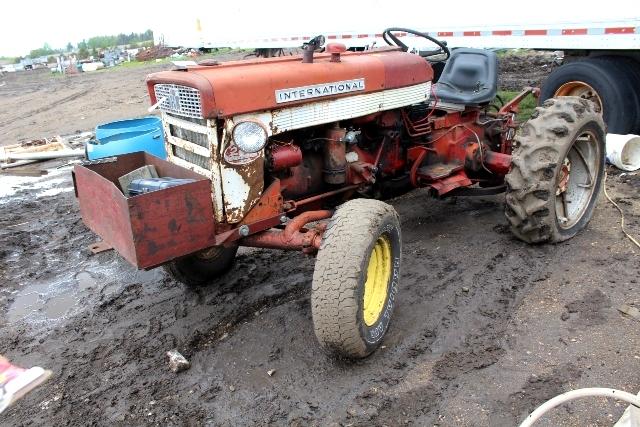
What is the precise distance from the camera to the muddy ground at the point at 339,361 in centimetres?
282

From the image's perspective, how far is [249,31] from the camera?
1209 cm

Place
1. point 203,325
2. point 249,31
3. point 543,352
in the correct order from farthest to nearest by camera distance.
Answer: point 249,31 → point 203,325 → point 543,352

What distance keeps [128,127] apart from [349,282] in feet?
14.4

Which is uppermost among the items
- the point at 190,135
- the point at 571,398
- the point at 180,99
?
the point at 180,99

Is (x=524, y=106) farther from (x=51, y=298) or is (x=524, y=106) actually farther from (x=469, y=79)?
(x=51, y=298)

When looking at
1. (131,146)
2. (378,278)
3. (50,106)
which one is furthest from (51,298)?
(50,106)

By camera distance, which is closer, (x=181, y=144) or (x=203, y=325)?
(x=181, y=144)

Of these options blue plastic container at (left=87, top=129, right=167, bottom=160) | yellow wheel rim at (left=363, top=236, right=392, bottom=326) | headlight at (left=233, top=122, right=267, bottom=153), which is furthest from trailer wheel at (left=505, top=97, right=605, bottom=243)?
blue plastic container at (left=87, top=129, right=167, bottom=160)

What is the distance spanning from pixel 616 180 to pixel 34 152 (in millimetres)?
7759

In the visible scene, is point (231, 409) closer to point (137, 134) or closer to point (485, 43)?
point (137, 134)

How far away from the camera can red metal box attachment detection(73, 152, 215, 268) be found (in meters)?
2.73

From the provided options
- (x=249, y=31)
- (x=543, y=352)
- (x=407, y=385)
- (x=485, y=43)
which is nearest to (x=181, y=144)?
(x=407, y=385)

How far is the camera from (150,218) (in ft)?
9.03

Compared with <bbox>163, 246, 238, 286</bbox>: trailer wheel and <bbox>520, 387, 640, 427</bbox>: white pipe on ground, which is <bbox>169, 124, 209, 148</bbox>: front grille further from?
<bbox>520, 387, 640, 427</bbox>: white pipe on ground
